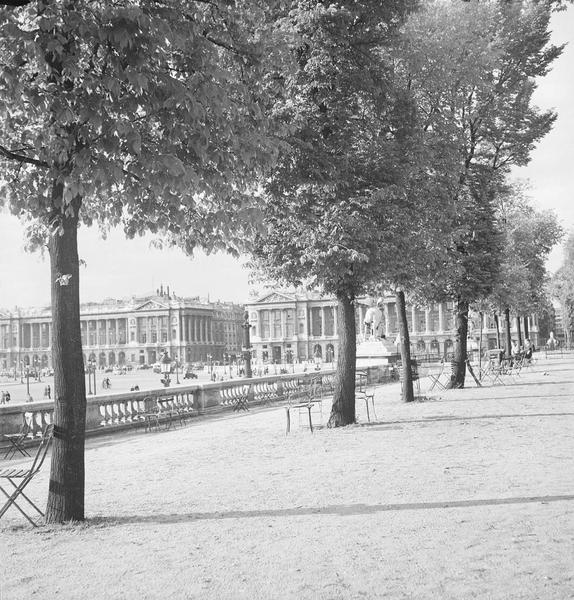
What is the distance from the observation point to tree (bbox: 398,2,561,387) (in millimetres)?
21375

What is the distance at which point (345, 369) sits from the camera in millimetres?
16531

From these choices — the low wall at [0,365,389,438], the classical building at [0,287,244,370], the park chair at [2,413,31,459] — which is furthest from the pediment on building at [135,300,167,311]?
the park chair at [2,413,31,459]

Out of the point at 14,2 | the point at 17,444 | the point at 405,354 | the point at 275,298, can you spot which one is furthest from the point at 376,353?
the point at 275,298

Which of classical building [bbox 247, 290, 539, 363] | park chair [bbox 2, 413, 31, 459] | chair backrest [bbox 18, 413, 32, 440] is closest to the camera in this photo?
park chair [bbox 2, 413, 31, 459]

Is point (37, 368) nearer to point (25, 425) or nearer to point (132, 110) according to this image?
point (25, 425)

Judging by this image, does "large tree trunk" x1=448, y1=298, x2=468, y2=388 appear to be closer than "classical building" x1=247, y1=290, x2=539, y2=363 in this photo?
Yes

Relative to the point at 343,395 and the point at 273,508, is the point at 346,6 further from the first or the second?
the point at 273,508

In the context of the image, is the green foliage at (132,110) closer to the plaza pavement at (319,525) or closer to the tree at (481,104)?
the plaza pavement at (319,525)

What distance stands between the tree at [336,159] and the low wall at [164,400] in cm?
529

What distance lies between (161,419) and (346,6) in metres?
12.9

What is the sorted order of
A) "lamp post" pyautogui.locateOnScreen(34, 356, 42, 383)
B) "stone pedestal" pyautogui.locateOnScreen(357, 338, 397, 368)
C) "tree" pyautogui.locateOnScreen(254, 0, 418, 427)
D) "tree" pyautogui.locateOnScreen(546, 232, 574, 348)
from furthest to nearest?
"lamp post" pyautogui.locateOnScreen(34, 356, 42, 383), "tree" pyautogui.locateOnScreen(546, 232, 574, 348), "stone pedestal" pyautogui.locateOnScreen(357, 338, 397, 368), "tree" pyautogui.locateOnScreen(254, 0, 418, 427)

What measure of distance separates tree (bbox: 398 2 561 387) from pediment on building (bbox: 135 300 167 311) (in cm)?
15268

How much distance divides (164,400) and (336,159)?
9.38 meters

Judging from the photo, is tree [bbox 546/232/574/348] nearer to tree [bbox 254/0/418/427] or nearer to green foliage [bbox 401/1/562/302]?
green foliage [bbox 401/1/562/302]
